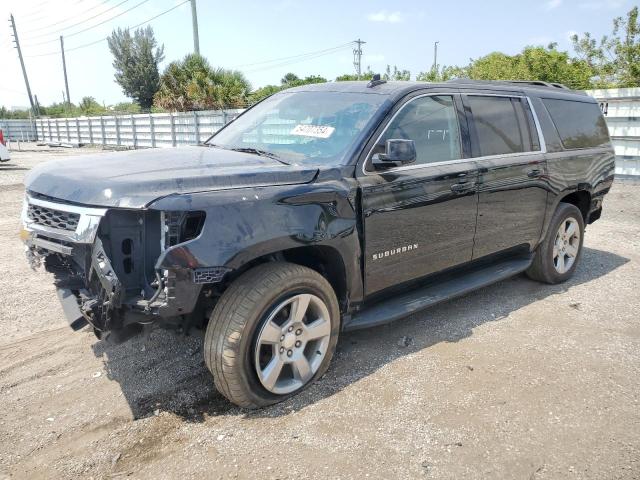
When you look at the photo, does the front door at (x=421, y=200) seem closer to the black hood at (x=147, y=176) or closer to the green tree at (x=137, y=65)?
the black hood at (x=147, y=176)

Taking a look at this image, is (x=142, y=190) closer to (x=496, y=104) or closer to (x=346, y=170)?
(x=346, y=170)

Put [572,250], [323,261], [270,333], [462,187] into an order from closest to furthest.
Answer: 1. [270,333]
2. [323,261]
3. [462,187]
4. [572,250]

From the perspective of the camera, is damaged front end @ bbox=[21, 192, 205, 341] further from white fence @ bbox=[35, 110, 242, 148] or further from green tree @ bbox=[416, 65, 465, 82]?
green tree @ bbox=[416, 65, 465, 82]

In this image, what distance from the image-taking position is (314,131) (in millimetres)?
3613

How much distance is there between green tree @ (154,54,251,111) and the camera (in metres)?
22.0

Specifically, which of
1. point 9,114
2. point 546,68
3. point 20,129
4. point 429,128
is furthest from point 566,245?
point 9,114

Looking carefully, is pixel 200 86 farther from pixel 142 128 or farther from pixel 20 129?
pixel 20 129

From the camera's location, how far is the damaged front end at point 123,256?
2535 millimetres

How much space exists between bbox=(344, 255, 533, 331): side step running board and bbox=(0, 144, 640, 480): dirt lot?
34 centimetres

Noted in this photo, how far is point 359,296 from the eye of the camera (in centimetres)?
341

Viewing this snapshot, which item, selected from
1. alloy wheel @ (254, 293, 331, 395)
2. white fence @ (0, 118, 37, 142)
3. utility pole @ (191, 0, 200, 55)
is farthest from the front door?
white fence @ (0, 118, 37, 142)

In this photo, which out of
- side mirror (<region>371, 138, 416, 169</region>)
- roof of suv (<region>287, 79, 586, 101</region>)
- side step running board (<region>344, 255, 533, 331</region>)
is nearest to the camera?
side mirror (<region>371, 138, 416, 169</region>)

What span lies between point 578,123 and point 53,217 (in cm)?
494

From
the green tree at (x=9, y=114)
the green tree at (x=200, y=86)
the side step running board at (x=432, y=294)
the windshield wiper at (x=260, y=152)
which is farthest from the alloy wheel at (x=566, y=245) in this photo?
the green tree at (x=9, y=114)
